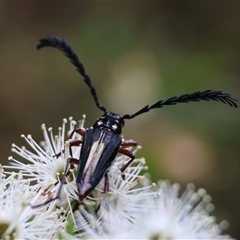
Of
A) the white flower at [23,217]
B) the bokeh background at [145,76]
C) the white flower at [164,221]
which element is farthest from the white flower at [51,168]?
the bokeh background at [145,76]

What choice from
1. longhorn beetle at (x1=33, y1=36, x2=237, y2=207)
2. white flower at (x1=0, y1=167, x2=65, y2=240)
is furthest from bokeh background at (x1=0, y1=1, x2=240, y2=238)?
white flower at (x1=0, y1=167, x2=65, y2=240)

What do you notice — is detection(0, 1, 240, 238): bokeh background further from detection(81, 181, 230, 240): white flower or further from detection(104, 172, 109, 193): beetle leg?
detection(104, 172, 109, 193): beetle leg

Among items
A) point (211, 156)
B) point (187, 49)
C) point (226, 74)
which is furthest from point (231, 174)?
point (187, 49)

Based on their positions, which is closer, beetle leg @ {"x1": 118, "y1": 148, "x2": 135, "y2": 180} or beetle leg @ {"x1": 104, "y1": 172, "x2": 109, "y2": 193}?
beetle leg @ {"x1": 104, "y1": 172, "x2": 109, "y2": 193}

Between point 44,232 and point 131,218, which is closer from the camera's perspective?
point 44,232

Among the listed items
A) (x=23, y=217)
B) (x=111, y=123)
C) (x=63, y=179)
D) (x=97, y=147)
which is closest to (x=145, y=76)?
(x=111, y=123)

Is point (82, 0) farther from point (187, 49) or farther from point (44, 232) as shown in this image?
point (44, 232)

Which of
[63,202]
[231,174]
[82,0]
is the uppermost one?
[82,0]
